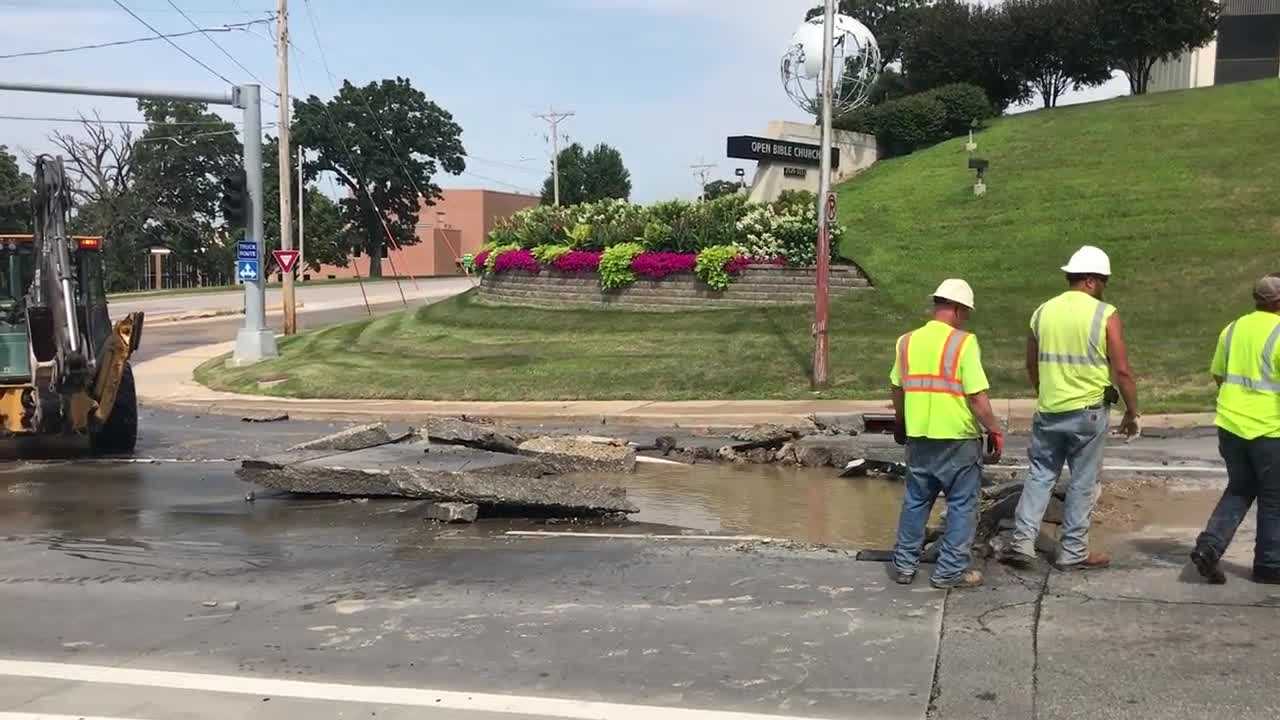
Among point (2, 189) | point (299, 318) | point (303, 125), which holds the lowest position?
point (299, 318)

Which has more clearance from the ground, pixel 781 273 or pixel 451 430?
pixel 781 273

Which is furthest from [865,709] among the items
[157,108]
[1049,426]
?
[157,108]

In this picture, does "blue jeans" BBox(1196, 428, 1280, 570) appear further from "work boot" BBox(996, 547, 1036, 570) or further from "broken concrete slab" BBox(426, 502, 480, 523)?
"broken concrete slab" BBox(426, 502, 480, 523)

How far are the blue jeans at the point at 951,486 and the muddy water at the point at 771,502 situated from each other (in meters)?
1.34

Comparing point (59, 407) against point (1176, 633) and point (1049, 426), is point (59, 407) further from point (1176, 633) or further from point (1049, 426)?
point (1176, 633)

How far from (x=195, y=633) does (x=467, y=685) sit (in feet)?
5.97

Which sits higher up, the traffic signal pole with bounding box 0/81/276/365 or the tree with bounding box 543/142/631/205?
the tree with bounding box 543/142/631/205

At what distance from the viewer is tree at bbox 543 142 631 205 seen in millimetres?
101688

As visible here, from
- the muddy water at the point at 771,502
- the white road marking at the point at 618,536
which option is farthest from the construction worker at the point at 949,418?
the white road marking at the point at 618,536

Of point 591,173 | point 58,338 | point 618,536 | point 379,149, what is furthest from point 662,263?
point 591,173

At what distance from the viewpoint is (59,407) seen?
1138cm

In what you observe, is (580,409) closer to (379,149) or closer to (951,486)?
(951,486)

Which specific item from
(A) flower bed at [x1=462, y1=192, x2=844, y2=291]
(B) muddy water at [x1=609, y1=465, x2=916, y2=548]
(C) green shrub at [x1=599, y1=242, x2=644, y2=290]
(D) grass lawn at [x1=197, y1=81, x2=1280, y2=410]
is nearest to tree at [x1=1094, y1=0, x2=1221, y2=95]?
(D) grass lawn at [x1=197, y1=81, x2=1280, y2=410]

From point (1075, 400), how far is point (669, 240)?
17.4 m
